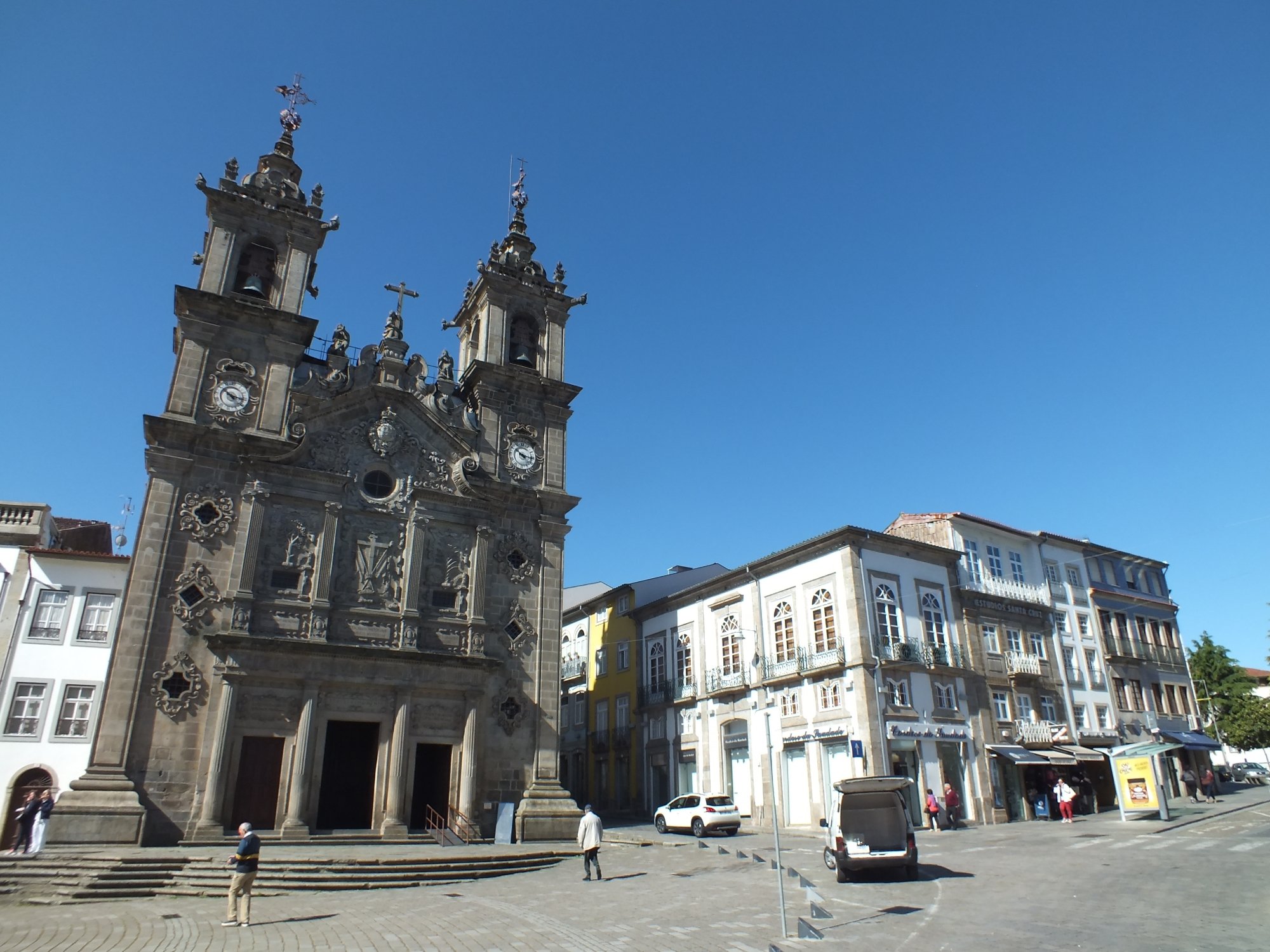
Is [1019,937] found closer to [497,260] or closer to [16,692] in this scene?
[16,692]

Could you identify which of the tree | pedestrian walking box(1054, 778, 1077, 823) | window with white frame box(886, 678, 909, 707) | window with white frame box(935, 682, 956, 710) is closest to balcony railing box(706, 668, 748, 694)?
window with white frame box(886, 678, 909, 707)

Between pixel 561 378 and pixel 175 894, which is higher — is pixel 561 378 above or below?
above

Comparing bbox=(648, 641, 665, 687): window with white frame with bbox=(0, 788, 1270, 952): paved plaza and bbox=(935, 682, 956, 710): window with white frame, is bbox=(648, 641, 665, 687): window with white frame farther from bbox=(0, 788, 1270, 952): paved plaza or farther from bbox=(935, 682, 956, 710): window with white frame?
bbox=(0, 788, 1270, 952): paved plaza

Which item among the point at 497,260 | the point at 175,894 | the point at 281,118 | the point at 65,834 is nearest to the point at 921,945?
the point at 175,894

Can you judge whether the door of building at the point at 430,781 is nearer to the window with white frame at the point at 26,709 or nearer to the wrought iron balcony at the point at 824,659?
the window with white frame at the point at 26,709

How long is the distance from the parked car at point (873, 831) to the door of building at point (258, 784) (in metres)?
14.8

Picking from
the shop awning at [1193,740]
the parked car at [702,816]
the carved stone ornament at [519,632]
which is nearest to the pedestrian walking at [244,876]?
the carved stone ornament at [519,632]

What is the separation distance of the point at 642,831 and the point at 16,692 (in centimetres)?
1935

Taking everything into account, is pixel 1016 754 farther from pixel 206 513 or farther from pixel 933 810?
pixel 206 513

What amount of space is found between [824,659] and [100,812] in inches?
860

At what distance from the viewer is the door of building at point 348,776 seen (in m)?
22.6

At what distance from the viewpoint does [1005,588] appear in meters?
34.3

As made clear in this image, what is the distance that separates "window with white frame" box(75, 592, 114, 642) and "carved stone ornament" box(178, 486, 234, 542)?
4.29 m

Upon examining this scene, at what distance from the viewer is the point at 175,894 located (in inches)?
623
